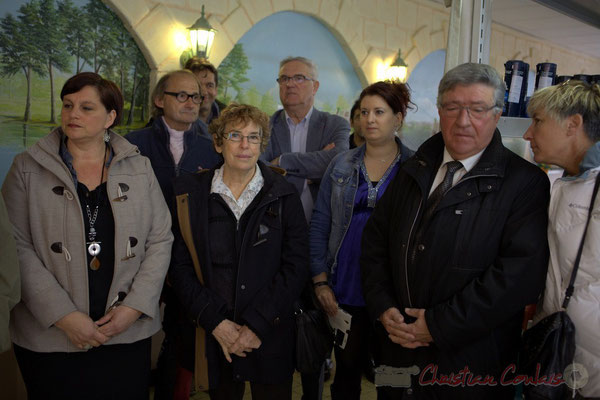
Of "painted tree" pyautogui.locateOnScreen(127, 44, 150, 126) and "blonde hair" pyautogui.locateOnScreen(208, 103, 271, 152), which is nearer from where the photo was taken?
"blonde hair" pyautogui.locateOnScreen(208, 103, 271, 152)

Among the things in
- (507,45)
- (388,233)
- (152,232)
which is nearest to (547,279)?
(388,233)

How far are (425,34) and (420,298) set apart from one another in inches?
259

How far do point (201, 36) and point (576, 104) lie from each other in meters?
3.78

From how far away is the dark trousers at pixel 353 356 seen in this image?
2.25m

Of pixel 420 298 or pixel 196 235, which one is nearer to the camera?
pixel 420 298

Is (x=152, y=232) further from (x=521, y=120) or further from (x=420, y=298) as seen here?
(x=521, y=120)

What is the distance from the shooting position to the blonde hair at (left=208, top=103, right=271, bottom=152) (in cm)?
213

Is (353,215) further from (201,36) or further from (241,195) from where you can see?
(201,36)

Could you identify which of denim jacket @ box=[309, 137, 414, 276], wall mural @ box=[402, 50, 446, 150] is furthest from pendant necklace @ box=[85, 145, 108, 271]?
wall mural @ box=[402, 50, 446, 150]

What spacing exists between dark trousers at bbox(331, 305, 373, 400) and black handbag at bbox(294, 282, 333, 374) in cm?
11

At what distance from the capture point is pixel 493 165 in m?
1.73

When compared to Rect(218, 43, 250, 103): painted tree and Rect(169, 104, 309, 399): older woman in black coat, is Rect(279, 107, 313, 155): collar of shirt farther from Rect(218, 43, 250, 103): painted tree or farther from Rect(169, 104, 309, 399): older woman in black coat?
Rect(218, 43, 250, 103): painted tree

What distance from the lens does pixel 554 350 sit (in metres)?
1.49

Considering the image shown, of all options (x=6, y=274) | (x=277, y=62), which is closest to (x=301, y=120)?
(x=6, y=274)
